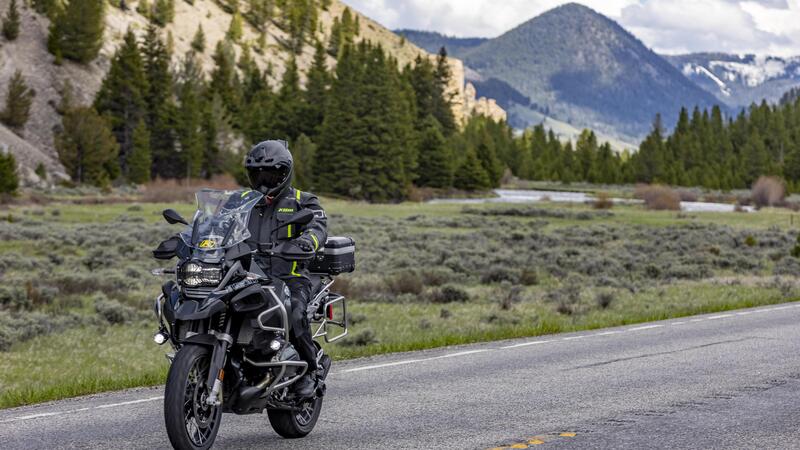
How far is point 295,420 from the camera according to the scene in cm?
746

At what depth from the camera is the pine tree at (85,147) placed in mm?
85750

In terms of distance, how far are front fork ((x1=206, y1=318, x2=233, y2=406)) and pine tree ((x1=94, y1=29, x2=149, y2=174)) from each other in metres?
97.1

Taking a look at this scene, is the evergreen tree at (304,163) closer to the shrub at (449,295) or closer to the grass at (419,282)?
the grass at (419,282)

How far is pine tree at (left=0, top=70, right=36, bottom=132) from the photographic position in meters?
93.8

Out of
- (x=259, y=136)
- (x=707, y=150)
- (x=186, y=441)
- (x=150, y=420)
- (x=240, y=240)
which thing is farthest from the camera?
(x=707, y=150)

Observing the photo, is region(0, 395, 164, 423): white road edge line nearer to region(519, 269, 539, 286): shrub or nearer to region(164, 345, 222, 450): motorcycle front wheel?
region(164, 345, 222, 450): motorcycle front wheel

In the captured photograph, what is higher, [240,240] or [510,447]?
[240,240]

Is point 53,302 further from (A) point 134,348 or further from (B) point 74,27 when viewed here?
(B) point 74,27

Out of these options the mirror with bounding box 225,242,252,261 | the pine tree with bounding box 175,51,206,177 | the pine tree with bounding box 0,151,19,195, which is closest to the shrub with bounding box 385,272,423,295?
the mirror with bounding box 225,242,252,261

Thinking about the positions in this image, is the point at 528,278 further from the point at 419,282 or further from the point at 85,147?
the point at 85,147

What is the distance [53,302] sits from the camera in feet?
70.6

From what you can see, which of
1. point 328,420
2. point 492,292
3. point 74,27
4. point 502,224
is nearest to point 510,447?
point 328,420

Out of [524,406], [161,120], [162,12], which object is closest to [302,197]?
[524,406]

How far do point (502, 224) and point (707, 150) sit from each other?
11005 centimetres
